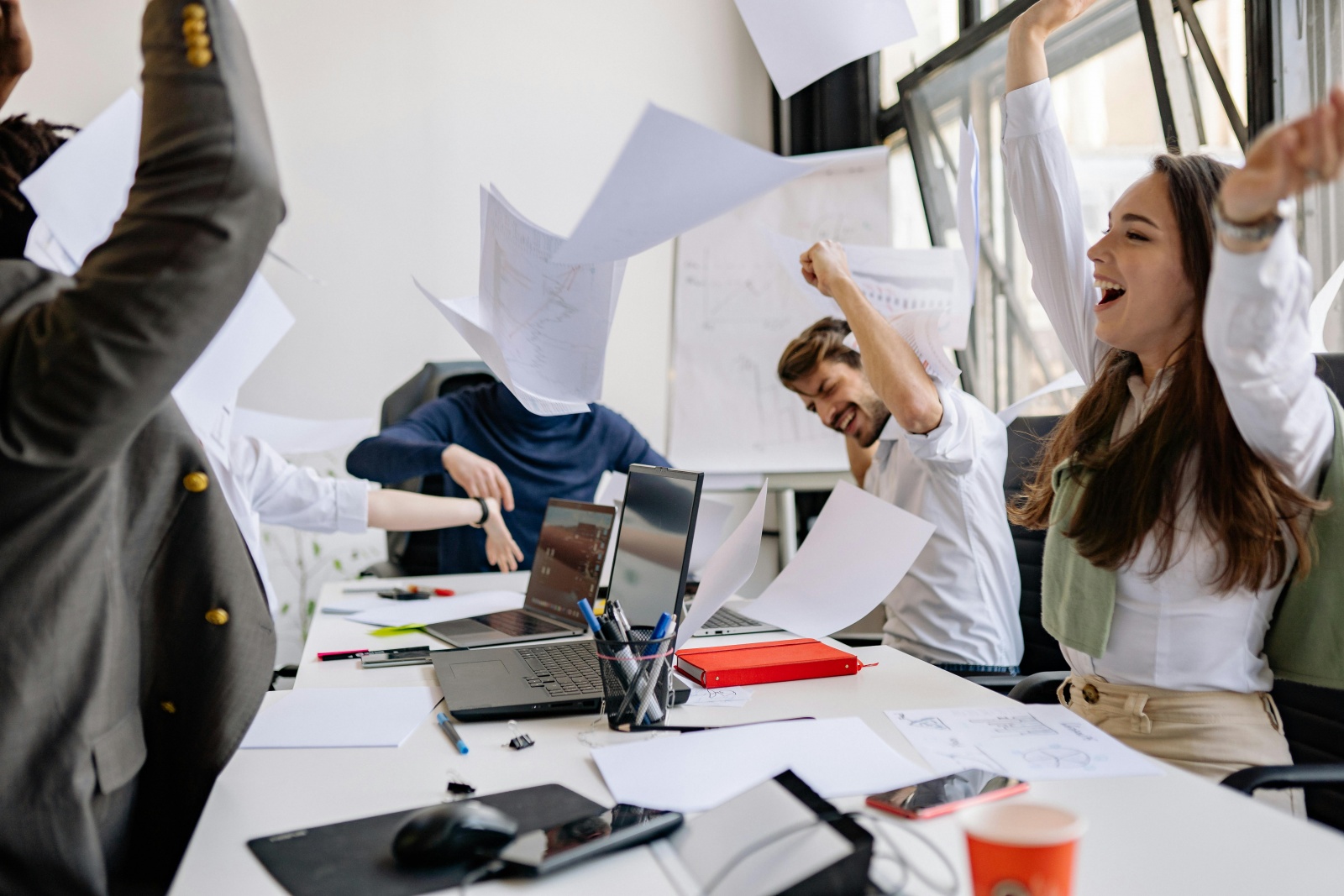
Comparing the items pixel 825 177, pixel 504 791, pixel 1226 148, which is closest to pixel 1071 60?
pixel 1226 148

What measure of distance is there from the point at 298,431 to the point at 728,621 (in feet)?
4.04

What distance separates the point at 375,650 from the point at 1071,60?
2.37m

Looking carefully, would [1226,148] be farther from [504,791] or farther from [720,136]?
[504,791]

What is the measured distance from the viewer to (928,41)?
3.27 meters

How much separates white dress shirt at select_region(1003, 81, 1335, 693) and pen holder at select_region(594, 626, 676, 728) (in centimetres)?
58

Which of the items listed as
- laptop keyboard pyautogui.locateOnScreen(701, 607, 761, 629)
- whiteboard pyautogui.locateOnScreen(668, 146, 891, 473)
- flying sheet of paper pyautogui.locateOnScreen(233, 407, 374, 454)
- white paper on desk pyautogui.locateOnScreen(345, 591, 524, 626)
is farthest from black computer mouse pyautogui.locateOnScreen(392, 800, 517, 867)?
whiteboard pyautogui.locateOnScreen(668, 146, 891, 473)

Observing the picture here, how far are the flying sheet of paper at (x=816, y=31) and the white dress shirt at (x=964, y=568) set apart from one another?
682 mm

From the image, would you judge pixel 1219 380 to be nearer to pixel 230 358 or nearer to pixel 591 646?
pixel 591 646

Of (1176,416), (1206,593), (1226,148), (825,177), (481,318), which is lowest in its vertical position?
(1206,593)

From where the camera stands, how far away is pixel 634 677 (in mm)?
1071

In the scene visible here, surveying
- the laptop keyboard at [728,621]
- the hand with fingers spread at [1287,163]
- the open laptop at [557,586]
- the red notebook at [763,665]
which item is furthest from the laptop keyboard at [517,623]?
the hand with fingers spread at [1287,163]

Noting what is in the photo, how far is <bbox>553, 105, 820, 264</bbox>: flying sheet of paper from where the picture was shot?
2.56 ft

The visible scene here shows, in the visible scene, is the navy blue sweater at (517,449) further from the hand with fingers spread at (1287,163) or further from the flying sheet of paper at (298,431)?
the hand with fingers spread at (1287,163)

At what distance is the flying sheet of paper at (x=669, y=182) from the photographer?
780 mm
